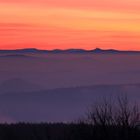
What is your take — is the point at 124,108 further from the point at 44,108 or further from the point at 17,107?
the point at 17,107

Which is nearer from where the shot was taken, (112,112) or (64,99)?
(112,112)

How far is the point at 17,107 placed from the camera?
16712 centimetres
